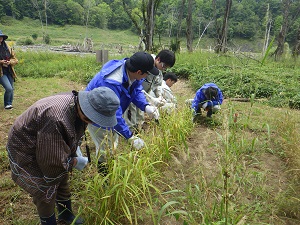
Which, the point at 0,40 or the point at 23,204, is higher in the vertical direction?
the point at 0,40

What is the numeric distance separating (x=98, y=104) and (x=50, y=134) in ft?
1.09

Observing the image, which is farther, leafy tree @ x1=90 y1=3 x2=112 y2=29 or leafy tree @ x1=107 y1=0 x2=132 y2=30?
leafy tree @ x1=107 y1=0 x2=132 y2=30

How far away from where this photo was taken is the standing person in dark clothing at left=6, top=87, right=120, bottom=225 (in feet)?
4.61

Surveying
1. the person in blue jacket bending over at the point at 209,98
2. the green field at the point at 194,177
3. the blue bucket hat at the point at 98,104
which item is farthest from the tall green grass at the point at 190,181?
the blue bucket hat at the point at 98,104

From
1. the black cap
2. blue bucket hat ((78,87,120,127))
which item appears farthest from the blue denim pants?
blue bucket hat ((78,87,120,127))

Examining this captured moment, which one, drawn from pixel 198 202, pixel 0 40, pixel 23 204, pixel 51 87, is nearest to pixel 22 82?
pixel 51 87

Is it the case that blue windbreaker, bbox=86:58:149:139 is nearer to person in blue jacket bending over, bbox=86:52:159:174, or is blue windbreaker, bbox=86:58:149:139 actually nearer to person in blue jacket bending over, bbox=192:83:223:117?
person in blue jacket bending over, bbox=86:52:159:174

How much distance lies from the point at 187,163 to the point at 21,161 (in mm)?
1796

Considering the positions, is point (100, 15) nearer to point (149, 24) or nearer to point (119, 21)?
point (119, 21)

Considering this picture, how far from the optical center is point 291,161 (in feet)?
8.48

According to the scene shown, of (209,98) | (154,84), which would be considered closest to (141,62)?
(154,84)

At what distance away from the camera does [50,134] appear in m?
1.39

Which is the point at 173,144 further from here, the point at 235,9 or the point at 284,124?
the point at 235,9

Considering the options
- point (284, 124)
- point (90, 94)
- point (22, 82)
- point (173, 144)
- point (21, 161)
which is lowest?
point (22, 82)
